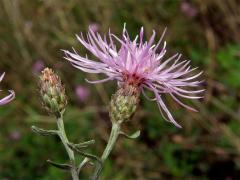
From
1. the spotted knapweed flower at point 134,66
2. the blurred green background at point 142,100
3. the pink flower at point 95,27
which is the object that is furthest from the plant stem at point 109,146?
the pink flower at point 95,27

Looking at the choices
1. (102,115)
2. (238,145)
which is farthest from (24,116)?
(238,145)

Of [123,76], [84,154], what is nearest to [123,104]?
[123,76]

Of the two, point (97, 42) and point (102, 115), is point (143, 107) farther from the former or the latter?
point (97, 42)

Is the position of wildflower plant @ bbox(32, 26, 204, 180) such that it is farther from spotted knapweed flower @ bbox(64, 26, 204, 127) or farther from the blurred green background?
the blurred green background

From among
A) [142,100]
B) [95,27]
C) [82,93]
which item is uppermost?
[95,27]

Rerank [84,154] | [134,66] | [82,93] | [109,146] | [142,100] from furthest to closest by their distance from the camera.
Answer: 1. [82,93]
2. [142,100]
3. [134,66]
4. [109,146]
5. [84,154]

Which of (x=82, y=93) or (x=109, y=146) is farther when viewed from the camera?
(x=82, y=93)

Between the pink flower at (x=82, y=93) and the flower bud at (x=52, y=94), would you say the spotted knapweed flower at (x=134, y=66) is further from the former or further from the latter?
the pink flower at (x=82, y=93)

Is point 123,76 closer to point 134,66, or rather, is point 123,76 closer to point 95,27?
point 134,66
